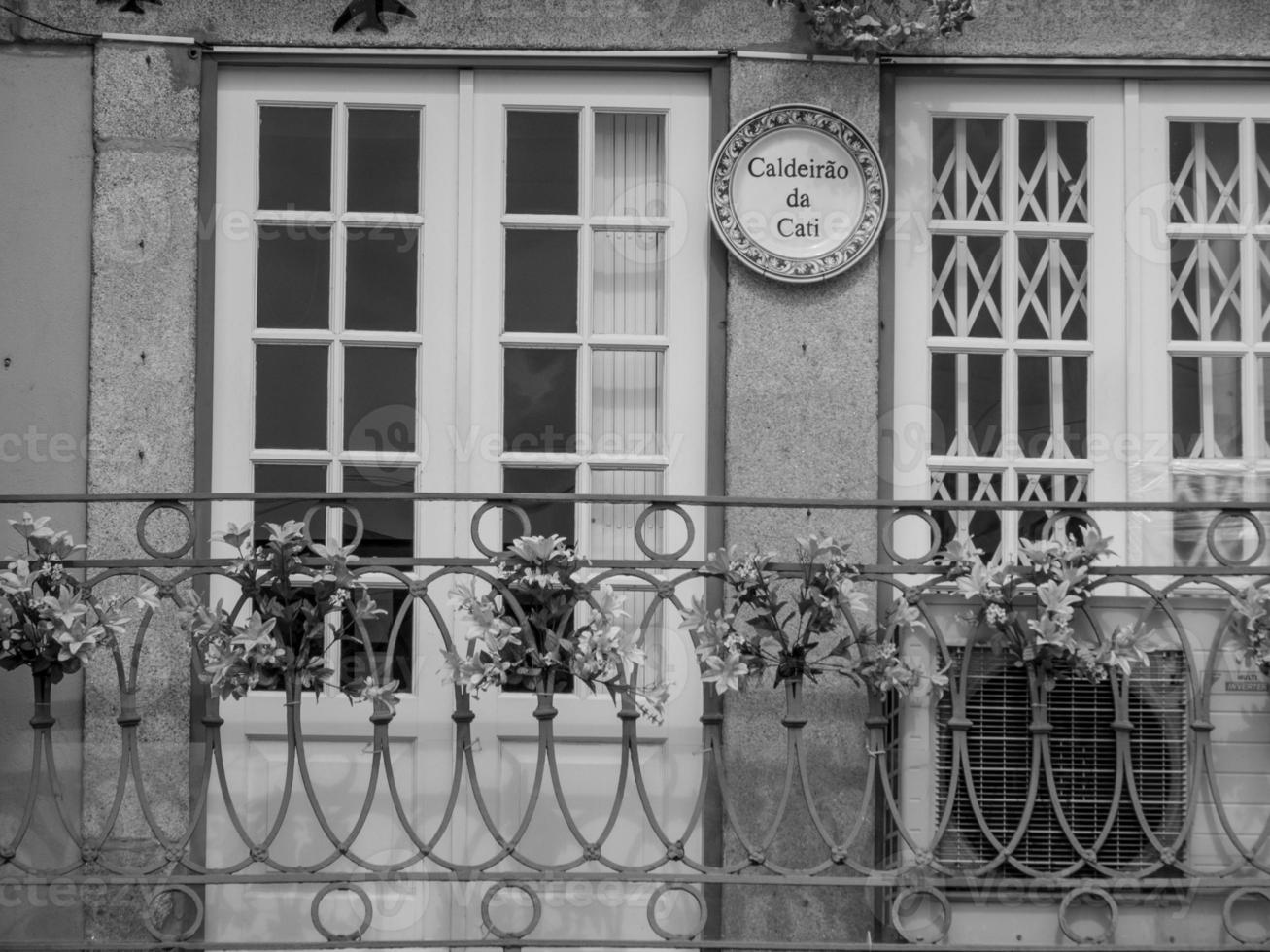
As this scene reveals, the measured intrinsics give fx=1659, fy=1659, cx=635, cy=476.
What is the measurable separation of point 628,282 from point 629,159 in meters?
0.42

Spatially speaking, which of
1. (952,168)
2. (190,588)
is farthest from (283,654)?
(952,168)

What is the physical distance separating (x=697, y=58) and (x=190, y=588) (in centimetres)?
240

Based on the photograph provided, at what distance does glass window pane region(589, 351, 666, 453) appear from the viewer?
18.3 ft

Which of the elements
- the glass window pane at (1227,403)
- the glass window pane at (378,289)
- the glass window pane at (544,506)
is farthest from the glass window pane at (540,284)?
the glass window pane at (1227,403)

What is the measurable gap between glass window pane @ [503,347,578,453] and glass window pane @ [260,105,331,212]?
85 centimetres

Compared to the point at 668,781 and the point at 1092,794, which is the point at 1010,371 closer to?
the point at 1092,794

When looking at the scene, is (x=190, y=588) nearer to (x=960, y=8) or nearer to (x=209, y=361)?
(x=209, y=361)

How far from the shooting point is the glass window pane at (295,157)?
5605mm

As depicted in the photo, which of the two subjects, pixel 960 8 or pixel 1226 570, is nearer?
pixel 1226 570

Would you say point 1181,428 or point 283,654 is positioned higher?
point 1181,428

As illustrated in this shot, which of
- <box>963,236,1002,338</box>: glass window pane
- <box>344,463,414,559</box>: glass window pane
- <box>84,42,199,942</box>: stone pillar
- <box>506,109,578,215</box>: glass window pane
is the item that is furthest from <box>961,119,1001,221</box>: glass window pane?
<box>84,42,199,942</box>: stone pillar

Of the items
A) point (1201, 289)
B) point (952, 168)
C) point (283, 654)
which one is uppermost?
point (952, 168)

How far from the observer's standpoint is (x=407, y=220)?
557 centimetres

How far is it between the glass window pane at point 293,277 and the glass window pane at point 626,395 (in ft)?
3.08
